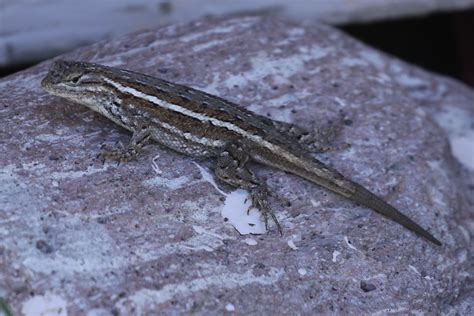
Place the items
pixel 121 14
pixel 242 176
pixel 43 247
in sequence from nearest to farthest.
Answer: pixel 43 247 → pixel 242 176 → pixel 121 14

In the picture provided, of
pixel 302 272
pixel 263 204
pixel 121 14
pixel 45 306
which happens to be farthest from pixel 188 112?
pixel 121 14

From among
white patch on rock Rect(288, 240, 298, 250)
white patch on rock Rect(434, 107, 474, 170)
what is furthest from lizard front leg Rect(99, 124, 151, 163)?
white patch on rock Rect(434, 107, 474, 170)

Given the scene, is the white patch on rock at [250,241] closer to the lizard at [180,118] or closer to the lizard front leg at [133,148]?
the lizard at [180,118]

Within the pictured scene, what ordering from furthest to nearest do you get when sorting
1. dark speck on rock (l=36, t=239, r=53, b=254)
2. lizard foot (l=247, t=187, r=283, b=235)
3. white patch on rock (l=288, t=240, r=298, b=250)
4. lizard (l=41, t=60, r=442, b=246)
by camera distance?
lizard (l=41, t=60, r=442, b=246)
lizard foot (l=247, t=187, r=283, b=235)
white patch on rock (l=288, t=240, r=298, b=250)
dark speck on rock (l=36, t=239, r=53, b=254)

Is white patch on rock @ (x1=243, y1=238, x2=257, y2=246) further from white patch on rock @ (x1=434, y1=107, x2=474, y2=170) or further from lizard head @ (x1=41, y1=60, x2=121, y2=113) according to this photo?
white patch on rock @ (x1=434, y1=107, x2=474, y2=170)

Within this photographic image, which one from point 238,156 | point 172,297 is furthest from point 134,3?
point 172,297

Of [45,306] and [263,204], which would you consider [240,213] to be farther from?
[45,306]

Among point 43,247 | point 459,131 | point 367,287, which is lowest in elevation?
point 459,131
